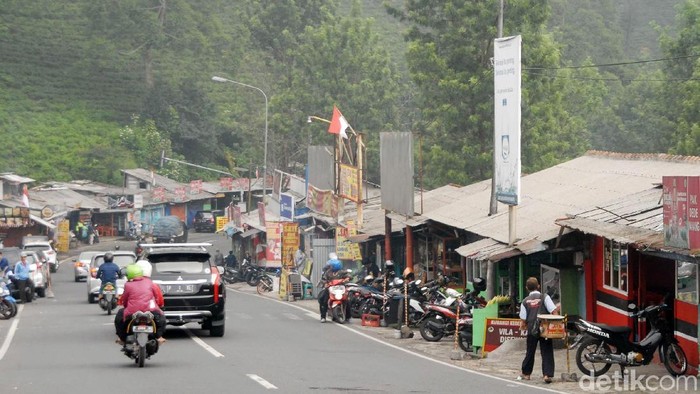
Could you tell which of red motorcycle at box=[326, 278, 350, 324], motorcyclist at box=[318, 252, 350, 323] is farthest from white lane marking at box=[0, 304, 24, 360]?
red motorcycle at box=[326, 278, 350, 324]

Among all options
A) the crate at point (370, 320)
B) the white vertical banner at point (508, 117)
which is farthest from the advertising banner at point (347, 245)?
the white vertical banner at point (508, 117)

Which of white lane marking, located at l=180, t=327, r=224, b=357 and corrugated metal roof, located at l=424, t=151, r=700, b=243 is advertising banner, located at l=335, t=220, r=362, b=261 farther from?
white lane marking, located at l=180, t=327, r=224, b=357

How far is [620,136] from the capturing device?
8050 cm

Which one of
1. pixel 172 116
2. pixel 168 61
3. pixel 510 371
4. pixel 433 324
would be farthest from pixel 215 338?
pixel 168 61

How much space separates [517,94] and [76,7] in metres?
115

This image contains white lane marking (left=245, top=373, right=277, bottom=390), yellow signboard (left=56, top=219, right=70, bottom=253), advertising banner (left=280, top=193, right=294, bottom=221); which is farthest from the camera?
yellow signboard (left=56, top=219, right=70, bottom=253)

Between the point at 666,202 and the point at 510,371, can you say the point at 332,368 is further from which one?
the point at 666,202

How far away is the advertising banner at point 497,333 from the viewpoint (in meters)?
22.1

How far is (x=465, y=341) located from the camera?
23.4m

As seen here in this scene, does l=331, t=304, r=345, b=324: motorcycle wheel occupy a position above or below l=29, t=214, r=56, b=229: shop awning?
below

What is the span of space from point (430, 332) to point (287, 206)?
24.9m
